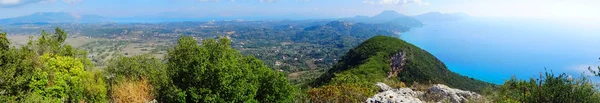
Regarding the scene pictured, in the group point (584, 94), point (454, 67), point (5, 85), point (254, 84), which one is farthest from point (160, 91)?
point (454, 67)

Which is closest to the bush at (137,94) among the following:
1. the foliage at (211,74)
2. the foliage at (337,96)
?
the foliage at (211,74)

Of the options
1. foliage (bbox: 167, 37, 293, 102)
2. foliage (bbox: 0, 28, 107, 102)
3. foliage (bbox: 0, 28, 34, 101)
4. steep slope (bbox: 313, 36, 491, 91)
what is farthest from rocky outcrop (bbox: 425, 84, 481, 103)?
steep slope (bbox: 313, 36, 491, 91)

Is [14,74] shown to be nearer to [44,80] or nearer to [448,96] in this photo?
[44,80]

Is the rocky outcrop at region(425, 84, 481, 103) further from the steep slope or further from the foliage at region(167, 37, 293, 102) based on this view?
the steep slope

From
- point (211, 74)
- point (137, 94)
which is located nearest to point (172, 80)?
point (137, 94)

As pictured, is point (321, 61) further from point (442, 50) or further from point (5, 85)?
point (5, 85)

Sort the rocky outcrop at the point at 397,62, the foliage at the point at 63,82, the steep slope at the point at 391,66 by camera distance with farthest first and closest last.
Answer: the rocky outcrop at the point at 397,62
the steep slope at the point at 391,66
the foliage at the point at 63,82

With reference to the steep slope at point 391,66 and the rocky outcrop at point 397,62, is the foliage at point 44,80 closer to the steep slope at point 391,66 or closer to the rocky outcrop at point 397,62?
the steep slope at point 391,66

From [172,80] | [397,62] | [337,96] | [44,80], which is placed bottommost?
[397,62]
